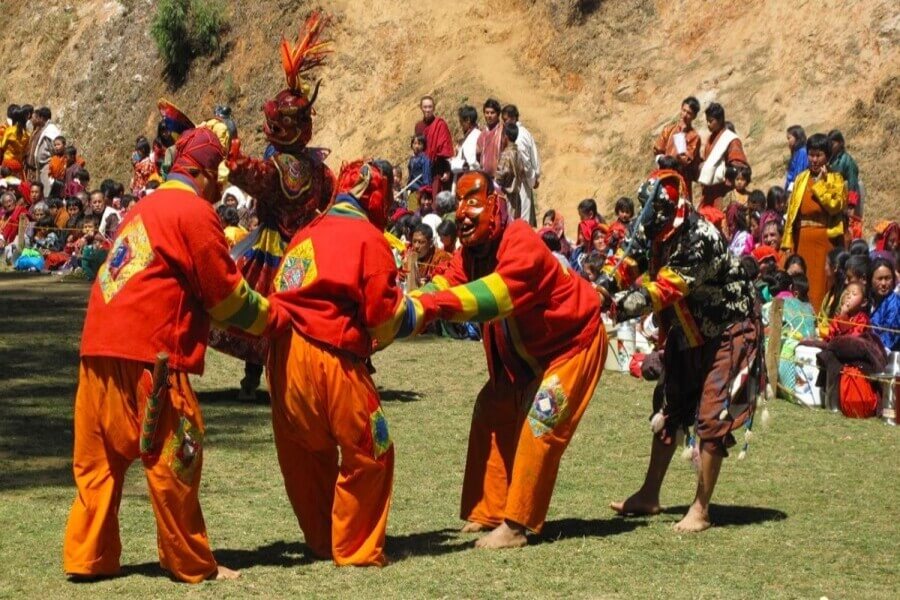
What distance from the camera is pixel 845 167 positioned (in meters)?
15.2

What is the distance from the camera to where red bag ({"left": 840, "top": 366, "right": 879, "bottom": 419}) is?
37.7 feet

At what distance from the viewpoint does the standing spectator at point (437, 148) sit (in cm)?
1916

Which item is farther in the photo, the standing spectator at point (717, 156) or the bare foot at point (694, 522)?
the standing spectator at point (717, 156)

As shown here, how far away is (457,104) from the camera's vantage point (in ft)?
80.7

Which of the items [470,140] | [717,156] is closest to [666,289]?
[717,156]

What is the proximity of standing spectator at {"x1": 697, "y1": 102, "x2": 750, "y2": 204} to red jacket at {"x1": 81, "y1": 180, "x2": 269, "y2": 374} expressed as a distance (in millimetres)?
9777

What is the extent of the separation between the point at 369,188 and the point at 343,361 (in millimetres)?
820

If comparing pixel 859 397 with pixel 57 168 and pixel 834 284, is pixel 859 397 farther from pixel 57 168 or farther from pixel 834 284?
pixel 57 168

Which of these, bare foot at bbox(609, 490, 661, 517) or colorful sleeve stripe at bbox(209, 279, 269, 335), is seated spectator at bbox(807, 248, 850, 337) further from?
colorful sleeve stripe at bbox(209, 279, 269, 335)

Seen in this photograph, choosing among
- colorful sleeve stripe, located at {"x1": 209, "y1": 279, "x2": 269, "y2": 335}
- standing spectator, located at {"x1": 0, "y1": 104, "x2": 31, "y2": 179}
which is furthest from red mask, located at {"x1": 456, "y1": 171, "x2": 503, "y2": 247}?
standing spectator, located at {"x1": 0, "y1": 104, "x2": 31, "y2": 179}

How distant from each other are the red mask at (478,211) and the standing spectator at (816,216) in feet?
23.3

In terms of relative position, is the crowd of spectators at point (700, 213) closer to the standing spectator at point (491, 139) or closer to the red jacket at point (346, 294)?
the standing spectator at point (491, 139)

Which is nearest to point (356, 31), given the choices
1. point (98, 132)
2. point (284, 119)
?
point (98, 132)

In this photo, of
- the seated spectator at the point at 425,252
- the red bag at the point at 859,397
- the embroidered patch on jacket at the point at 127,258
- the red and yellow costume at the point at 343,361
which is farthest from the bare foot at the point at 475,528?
the seated spectator at the point at 425,252
